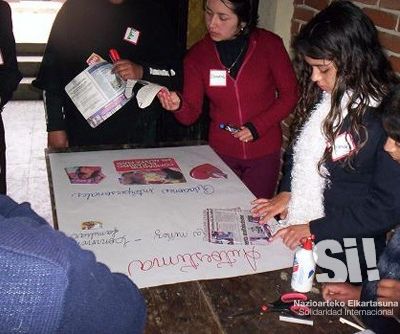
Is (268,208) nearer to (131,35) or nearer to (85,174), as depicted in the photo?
(85,174)

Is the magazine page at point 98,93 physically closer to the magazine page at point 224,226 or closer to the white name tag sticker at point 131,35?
the white name tag sticker at point 131,35

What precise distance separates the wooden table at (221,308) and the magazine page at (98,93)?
98cm

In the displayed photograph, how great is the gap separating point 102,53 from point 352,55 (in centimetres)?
113

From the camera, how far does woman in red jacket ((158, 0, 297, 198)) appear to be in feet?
6.27

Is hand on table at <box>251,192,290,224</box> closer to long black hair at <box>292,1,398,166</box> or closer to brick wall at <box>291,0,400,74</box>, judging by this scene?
long black hair at <box>292,1,398,166</box>

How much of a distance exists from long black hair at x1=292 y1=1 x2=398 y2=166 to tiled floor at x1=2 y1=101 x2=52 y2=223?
218 centimetres

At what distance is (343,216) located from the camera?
130cm

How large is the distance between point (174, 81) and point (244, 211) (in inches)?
34.2

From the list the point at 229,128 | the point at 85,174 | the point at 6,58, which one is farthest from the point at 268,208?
the point at 6,58

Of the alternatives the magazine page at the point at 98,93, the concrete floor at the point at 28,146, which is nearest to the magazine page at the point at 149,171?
the magazine page at the point at 98,93

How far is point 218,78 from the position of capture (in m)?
1.93

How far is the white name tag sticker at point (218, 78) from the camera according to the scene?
1926mm

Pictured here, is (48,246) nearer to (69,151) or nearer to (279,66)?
(69,151)

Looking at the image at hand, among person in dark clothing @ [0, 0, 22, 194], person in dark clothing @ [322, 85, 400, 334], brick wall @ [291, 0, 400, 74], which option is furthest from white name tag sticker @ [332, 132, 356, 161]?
person in dark clothing @ [0, 0, 22, 194]
